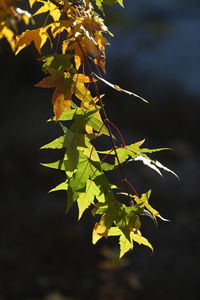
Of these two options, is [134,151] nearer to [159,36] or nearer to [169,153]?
[169,153]

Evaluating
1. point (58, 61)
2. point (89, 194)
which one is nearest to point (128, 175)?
point (89, 194)

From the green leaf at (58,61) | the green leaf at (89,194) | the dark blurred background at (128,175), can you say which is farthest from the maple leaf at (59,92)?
the dark blurred background at (128,175)

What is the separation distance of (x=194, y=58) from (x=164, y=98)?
1292 mm

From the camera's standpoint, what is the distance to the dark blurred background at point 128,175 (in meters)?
4.40

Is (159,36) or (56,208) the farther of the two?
(159,36)

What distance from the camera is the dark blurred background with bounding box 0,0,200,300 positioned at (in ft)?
14.4

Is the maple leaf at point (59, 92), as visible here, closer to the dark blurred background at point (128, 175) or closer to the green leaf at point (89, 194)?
the green leaf at point (89, 194)

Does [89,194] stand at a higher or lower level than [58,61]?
lower

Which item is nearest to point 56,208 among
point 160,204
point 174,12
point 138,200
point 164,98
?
point 160,204

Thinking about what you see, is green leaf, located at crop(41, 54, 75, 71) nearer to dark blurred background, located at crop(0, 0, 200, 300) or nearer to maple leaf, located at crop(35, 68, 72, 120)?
maple leaf, located at crop(35, 68, 72, 120)

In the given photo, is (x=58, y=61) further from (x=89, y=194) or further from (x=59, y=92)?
(x=89, y=194)

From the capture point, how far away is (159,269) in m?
4.61

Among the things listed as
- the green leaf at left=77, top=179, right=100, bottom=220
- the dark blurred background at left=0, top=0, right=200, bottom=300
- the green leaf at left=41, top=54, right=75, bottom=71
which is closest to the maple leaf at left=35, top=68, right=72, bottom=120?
the green leaf at left=41, top=54, right=75, bottom=71

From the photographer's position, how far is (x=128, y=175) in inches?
241
